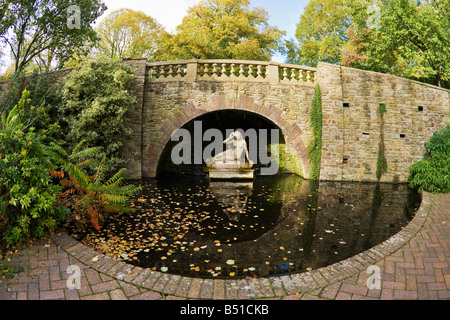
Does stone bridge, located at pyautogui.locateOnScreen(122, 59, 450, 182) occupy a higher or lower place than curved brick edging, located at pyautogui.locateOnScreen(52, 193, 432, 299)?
higher

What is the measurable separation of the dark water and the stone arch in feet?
5.95

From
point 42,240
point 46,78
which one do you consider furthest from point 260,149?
point 42,240

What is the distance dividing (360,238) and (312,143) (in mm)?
6201

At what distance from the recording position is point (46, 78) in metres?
9.95

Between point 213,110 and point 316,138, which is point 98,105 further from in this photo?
point 316,138

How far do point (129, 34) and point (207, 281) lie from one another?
824 inches

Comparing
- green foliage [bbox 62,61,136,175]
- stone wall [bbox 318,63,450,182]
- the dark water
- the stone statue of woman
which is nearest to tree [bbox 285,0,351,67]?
stone wall [bbox 318,63,450,182]

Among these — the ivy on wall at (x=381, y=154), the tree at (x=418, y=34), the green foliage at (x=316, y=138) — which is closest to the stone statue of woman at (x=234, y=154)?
the green foliage at (x=316, y=138)

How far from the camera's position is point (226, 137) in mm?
13445

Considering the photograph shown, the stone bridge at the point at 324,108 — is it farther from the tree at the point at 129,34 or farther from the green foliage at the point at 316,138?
the tree at the point at 129,34

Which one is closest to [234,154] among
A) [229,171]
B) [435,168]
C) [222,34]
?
[229,171]

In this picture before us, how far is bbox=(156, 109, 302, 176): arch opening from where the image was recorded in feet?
42.6

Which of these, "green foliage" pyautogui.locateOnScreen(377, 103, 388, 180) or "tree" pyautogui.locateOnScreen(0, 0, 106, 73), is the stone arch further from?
"tree" pyautogui.locateOnScreen(0, 0, 106, 73)
